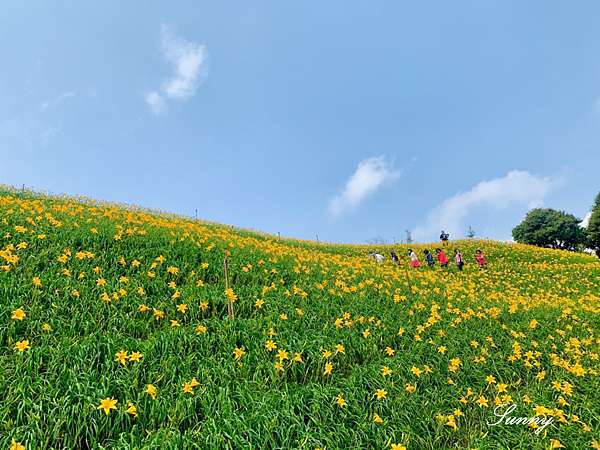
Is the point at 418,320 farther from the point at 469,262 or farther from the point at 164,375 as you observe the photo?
the point at 469,262

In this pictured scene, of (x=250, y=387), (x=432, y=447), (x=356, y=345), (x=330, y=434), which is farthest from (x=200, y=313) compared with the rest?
(x=432, y=447)

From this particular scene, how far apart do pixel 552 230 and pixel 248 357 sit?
195 feet

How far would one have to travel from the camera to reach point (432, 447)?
12.3 ft

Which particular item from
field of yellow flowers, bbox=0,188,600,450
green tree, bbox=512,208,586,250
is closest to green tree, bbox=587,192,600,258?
green tree, bbox=512,208,586,250

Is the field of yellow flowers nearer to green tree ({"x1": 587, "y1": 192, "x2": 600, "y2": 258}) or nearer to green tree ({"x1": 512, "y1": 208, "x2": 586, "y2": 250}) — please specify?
green tree ({"x1": 587, "y1": 192, "x2": 600, "y2": 258})

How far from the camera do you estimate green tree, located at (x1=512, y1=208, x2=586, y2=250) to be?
51188mm

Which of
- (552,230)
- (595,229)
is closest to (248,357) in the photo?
(595,229)

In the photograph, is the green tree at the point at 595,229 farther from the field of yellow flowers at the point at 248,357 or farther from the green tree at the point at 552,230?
the field of yellow flowers at the point at 248,357

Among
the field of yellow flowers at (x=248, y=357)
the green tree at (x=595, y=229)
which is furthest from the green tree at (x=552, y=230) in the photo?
the field of yellow flowers at (x=248, y=357)

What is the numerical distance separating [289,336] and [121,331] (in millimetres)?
2535

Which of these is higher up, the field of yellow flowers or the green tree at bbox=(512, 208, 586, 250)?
the green tree at bbox=(512, 208, 586, 250)

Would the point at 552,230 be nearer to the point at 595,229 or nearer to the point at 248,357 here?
the point at 595,229

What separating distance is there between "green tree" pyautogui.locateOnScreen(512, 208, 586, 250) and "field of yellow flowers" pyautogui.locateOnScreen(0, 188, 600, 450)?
2032 inches

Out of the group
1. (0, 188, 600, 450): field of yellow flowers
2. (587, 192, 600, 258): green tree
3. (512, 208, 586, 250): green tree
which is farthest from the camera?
(512, 208, 586, 250): green tree
